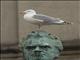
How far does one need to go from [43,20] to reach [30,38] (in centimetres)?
32

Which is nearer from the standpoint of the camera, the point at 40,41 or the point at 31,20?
the point at 40,41

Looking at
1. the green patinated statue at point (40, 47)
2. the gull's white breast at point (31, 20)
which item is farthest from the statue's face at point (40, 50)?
the gull's white breast at point (31, 20)

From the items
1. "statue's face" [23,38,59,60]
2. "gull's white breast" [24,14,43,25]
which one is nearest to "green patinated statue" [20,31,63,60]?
"statue's face" [23,38,59,60]

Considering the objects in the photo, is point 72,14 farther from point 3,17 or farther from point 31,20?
point 31,20

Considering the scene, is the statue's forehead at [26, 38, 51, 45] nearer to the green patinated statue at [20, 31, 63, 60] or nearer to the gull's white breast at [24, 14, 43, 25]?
the green patinated statue at [20, 31, 63, 60]

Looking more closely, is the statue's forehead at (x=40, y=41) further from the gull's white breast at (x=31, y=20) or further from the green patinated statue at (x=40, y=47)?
the gull's white breast at (x=31, y=20)

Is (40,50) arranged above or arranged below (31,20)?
below

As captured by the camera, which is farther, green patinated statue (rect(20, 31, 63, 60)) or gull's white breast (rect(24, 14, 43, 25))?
gull's white breast (rect(24, 14, 43, 25))

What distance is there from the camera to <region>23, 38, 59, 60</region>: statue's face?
463cm

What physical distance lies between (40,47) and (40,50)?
0.08 feet

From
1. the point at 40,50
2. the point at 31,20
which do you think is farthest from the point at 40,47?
the point at 31,20

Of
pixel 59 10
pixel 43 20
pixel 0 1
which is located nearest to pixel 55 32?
pixel 59 10

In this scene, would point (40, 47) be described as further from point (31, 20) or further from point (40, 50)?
point (31, 20)

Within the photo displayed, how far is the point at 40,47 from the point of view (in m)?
4.64
